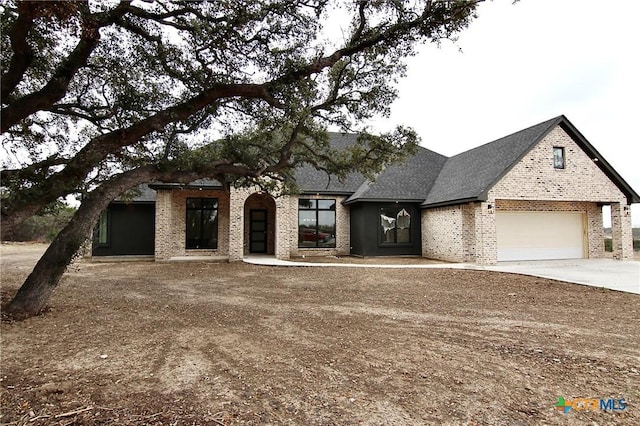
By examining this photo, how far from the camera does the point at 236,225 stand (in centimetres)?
1571

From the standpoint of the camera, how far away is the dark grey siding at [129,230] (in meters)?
17.7

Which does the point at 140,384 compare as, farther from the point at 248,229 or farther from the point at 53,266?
the point at 248,229

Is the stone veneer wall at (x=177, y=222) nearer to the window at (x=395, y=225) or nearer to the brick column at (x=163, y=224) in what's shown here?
the brick column at (x=163, y=224)

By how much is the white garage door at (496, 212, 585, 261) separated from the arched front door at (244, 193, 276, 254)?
1088cm

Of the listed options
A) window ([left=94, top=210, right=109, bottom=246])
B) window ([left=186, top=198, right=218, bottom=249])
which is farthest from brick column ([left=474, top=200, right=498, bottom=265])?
window ([left=94, top=210, right=109, bottom=246])

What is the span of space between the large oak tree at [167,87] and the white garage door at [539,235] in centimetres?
861

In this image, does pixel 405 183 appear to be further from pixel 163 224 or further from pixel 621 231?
pixel 163 224

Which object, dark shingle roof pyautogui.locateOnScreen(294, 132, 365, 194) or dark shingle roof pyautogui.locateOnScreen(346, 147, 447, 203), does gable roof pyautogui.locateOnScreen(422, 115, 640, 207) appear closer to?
dark shingle roof pyautogui.locateOnScreen(346, 147, 447, 203)

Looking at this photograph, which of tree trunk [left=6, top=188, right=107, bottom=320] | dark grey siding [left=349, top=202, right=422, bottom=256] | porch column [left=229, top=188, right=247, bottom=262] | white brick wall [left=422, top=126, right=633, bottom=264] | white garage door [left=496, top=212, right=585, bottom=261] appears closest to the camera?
tree trunk [left=6, top=188, right=107, bottom=320]

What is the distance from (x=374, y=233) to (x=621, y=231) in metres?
10.7

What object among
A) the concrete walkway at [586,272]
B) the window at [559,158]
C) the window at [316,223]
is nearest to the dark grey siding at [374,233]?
the window at [316,223]

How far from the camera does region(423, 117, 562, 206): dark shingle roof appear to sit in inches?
568

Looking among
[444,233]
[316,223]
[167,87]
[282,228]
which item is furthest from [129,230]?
[444,233]

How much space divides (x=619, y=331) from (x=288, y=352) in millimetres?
5163
